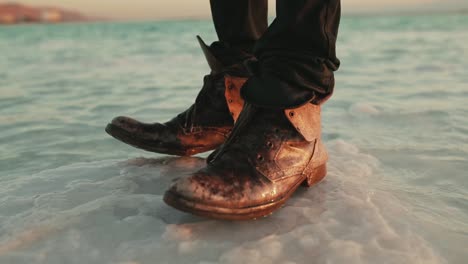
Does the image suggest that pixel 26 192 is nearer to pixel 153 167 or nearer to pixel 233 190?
pixel 153 167

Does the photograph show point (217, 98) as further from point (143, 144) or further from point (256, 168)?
point (256, 168)

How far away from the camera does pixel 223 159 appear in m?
1.29

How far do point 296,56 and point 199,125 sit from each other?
0.60 meters

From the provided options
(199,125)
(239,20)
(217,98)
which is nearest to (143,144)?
(199,125)

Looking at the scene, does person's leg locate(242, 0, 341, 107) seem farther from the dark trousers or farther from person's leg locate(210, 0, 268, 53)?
→ person's leg locate(210, 0, 268, 53)

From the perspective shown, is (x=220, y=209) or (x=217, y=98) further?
(x=217, y=98)

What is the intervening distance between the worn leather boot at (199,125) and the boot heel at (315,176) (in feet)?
1.29

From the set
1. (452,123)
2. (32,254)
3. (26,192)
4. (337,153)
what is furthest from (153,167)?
(452,123)

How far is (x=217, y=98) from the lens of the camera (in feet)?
5.59

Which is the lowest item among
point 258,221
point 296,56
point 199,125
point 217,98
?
point 258,221

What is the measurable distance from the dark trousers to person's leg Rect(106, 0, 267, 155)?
0.30 meters

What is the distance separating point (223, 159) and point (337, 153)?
0.90 m

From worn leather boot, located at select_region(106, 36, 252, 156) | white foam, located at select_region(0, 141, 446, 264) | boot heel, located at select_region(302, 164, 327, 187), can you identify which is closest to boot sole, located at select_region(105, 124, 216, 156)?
worn leather boot, located at select_region(106, 36, 252, 156)

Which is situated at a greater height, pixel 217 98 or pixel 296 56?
pixel 296 56
